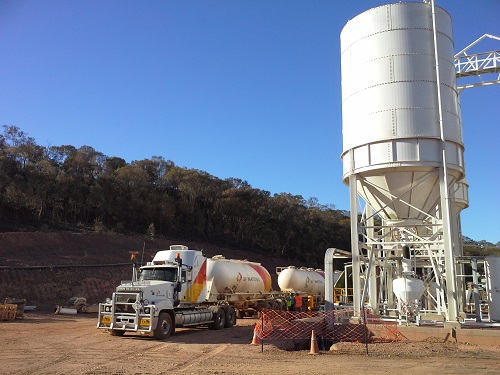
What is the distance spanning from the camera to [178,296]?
61.1 ft

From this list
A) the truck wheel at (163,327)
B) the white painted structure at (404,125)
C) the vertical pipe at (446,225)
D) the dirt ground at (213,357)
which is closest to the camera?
the dirt ground at (213,357)

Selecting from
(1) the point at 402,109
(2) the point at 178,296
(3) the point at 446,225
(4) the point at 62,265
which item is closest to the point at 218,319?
(2) the point at 178,296

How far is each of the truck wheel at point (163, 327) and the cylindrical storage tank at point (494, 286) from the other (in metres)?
12.5

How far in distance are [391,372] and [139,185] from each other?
1907 inches

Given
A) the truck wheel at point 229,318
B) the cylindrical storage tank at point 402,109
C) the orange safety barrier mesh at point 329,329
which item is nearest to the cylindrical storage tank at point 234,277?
the truck wheel at point 229,318

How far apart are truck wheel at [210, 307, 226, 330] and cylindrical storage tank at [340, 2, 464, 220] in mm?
8466

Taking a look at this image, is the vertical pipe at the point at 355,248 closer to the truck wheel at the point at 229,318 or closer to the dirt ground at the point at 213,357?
the dirt ground at the point at 213,357

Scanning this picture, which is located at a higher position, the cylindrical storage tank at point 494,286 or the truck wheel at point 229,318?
the cylindrical storage tank at point 494,286

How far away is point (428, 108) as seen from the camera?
17.4 m

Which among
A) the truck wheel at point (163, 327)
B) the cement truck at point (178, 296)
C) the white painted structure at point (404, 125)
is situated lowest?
the truck wheel at point (163, 327)

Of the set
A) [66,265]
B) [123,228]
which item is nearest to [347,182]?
[66,265]

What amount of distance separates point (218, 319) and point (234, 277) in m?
3.87

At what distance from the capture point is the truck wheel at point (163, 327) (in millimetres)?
16516

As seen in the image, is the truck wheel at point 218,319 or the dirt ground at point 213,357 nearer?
the dirt ground at point 213,357
